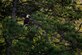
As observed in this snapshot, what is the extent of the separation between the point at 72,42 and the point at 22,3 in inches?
69.5

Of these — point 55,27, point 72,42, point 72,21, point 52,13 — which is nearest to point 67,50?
point 72,42

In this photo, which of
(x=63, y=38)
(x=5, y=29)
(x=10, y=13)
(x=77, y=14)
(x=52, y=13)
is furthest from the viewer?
(x=10, y=13)

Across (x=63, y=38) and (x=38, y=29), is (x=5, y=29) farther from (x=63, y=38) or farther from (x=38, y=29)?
(x=63, y=38)

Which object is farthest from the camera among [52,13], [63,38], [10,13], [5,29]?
[10,13]

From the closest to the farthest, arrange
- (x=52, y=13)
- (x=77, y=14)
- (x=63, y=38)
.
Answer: (x=63, y=38)
(x=77, y=14)
(x=52, y=13)

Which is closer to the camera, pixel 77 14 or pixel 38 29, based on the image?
pixel 38 29

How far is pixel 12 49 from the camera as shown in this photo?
449 cm

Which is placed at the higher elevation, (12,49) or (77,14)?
(77,14)

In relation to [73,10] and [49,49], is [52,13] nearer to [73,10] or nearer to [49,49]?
[73,10]

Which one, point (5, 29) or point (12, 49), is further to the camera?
point (12, 49)

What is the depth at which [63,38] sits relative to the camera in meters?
4.28

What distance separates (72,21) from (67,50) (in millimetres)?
783

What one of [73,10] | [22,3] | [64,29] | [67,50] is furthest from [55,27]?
[22,3]

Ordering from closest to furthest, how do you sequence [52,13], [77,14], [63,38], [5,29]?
[5,29] < [63,38] < [77,14] < [52,13]
